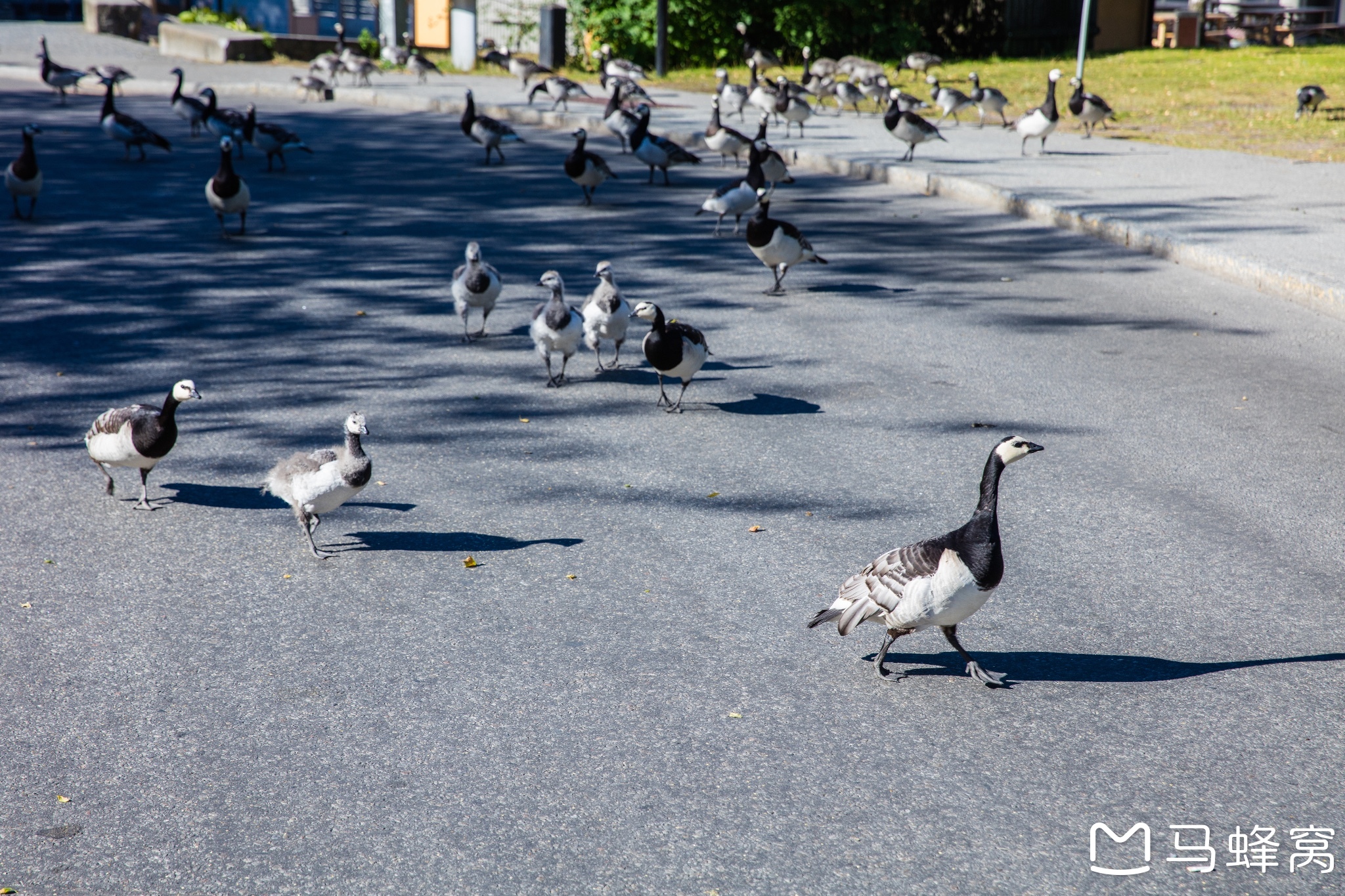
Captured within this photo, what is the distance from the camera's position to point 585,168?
1686cm

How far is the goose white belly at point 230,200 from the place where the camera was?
47.5 feet

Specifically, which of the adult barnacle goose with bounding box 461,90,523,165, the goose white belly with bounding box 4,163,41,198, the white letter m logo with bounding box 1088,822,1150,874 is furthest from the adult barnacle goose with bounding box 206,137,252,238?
the white letter m logo with bounding box 1088,822,1150,874

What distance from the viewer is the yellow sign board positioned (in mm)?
40875

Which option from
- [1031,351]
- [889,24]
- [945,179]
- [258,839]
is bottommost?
[258,839]

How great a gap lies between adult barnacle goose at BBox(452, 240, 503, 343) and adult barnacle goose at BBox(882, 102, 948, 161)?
415 inches

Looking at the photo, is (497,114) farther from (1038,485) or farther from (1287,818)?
(1287,818)

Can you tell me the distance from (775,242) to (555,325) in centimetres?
366

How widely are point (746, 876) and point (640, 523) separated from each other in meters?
3.08

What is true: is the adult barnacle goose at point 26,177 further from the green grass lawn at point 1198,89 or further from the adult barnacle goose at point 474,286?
the green grass lawn at point 1198,89

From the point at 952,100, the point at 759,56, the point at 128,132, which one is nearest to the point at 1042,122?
the point at 952,100

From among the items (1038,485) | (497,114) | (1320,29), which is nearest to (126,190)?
(497,114)

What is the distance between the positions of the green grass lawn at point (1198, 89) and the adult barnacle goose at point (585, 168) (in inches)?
420

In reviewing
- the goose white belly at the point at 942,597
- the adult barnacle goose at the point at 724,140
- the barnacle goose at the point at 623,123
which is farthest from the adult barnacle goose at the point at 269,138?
the goose white belly at the point at 942,597

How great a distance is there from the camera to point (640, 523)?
670 centimetres
